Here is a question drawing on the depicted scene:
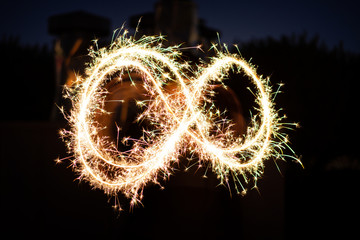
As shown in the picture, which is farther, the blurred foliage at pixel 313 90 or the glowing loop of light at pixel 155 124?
the blurred foliage at pixel 313 90

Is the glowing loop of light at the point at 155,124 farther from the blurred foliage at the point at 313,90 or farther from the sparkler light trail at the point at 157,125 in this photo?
the blurred foliage at the point at 313,90

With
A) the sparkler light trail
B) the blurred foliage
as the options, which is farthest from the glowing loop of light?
the blurred foliage

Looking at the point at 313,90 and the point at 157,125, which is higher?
the point at 313,90

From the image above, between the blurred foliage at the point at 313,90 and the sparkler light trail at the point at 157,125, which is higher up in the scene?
the blurred foliage at the point at 313,90

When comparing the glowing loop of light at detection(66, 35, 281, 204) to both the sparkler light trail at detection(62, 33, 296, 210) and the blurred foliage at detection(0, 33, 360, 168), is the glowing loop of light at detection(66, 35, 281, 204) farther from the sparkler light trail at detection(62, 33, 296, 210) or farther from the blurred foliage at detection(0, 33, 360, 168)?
the blurred foliage at detection(0, 33, 360, 168)

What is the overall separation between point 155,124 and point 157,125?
2cm

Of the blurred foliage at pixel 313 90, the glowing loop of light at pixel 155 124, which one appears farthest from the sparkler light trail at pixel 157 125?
the blurred foliage at pixel 313 90

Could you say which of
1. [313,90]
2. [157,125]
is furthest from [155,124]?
[313,90]

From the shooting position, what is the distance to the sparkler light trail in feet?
7.88

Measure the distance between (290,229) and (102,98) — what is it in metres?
2.43

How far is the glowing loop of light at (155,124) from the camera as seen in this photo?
240 cm

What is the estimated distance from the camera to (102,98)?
2.56 m

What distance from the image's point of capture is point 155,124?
8.68 feet

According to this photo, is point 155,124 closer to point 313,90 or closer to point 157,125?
point 157,125
